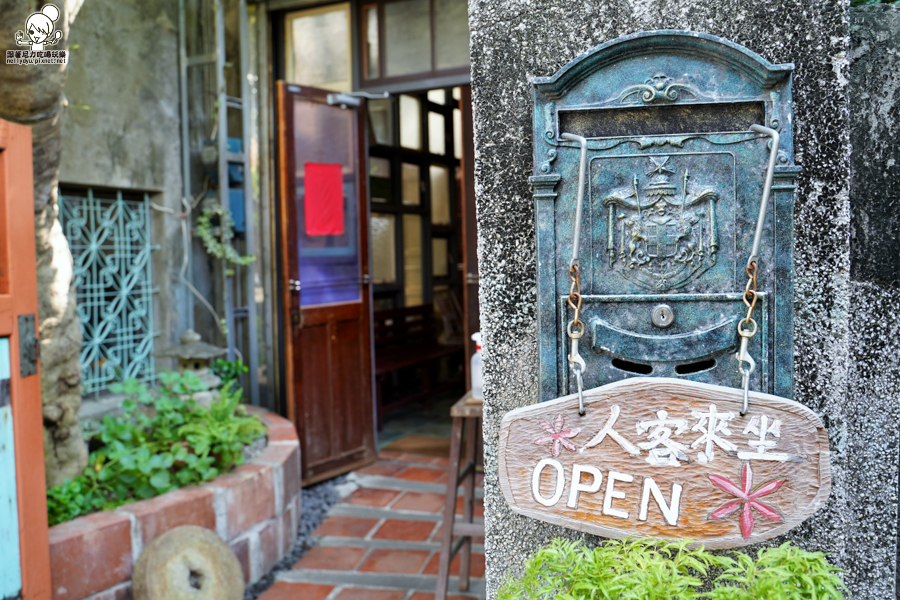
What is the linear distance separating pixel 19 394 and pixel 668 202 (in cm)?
213

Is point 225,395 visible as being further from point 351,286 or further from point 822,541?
point 822,541

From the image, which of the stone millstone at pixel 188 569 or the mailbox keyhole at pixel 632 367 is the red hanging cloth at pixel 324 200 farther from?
the mailbox keyhole at pixel 632 367

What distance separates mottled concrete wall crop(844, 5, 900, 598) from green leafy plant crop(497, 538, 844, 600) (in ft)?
1.93

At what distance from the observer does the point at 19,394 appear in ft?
7.55

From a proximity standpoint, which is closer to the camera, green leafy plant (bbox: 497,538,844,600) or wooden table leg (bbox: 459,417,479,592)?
green leafy plant (bbox: 497,538,844,600)

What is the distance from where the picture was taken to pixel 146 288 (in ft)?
15.2

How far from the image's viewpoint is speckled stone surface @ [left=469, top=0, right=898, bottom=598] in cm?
154

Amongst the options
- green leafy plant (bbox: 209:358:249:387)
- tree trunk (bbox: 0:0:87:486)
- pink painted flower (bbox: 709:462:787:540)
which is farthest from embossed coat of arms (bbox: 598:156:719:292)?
green leafy plant (bbox: 209:358:249:387)

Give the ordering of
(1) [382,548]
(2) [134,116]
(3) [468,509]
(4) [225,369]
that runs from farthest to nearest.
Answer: (4) [225,369], (2) [134,116], (1) [382,548], (3) [468,509]

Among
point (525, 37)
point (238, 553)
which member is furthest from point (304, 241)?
point (525, 37)

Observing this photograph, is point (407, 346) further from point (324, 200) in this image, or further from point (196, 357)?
point (196, 357)

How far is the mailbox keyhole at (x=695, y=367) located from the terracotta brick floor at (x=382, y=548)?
6.64 feet

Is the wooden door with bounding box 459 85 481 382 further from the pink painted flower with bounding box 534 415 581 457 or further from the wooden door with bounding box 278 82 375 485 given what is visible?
the pink painted flower with bounding box 534 415 581 457

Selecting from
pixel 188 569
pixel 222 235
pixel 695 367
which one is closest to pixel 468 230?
pixel 222 235
